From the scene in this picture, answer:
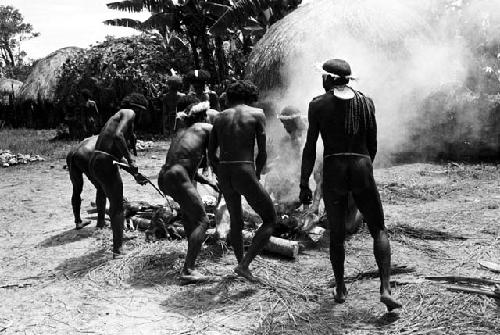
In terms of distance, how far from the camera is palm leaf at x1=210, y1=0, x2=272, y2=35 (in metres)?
14.2

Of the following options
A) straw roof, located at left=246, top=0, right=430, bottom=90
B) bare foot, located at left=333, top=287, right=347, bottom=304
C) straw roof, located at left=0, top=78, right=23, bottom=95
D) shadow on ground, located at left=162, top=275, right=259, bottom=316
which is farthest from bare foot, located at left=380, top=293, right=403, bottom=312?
straw roof, located at left=0, top=78, right=23, bottom=95

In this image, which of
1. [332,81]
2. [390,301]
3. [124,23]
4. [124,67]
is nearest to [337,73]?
[332,81]

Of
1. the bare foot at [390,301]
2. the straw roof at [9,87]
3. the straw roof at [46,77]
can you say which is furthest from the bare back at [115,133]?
the straw roof at [9,87]

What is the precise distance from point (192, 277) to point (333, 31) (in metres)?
6.23

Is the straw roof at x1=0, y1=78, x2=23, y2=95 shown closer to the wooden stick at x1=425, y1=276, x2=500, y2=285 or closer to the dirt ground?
the dirt ground

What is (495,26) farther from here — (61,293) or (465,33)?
(61,293)

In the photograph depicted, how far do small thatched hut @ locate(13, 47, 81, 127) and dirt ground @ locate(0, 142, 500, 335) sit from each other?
50.7ft

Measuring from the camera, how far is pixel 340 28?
31.1 feet

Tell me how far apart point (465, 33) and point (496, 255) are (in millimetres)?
6650

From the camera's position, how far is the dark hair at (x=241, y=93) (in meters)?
4.61

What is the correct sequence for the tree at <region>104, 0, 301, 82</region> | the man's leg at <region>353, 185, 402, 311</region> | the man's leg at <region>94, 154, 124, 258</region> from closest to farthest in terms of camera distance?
1. the man's leg at <region>353, 185, 402, 311</region>
2. the man's leg at <region>94, 154, 124, 258</region>
3. the tree at <region>104, 0, 301, 82</region>

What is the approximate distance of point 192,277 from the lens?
466 centimetres

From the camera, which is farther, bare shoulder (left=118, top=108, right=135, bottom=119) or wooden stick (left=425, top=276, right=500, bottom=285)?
bare shoulder (left=118, top=108, right=135, bottom=119)

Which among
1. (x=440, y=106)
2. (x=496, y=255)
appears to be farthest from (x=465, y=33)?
(x=496, y=255)
